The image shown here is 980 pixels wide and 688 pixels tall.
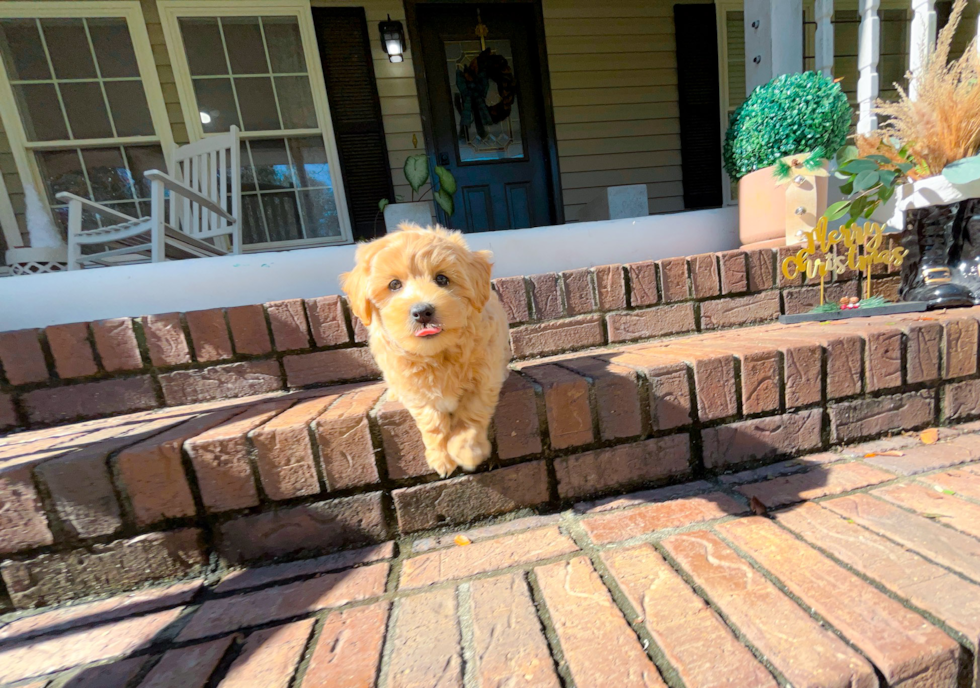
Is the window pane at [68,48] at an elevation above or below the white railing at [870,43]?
above

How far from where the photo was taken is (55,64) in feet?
11.8

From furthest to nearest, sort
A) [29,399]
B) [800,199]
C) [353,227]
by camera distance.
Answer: [353,227]
[800,199]
[29,399]

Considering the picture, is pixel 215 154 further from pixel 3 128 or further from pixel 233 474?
pixel 233 474

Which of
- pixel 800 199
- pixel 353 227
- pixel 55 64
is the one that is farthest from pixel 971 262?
pixel 55 64

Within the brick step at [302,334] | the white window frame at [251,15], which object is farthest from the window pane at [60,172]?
the brick step at [302,334]

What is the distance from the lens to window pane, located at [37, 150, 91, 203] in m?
3.67

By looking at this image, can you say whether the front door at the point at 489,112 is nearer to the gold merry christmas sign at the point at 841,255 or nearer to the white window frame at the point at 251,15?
the white window frame at the point at 251,15

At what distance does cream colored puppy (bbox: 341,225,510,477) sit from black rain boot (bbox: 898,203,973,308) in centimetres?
173

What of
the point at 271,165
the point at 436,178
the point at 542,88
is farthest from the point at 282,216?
the point at 542,88

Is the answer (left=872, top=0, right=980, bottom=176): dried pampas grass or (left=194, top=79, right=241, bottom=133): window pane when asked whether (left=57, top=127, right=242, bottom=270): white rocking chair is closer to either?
(left=194, top=79, right=241, bottom=133): window pane

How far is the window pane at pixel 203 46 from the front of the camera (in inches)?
143

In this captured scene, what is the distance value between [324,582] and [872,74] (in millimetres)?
3355

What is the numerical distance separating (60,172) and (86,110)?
2.01 ft

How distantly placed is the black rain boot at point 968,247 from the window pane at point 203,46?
17.3 feet
